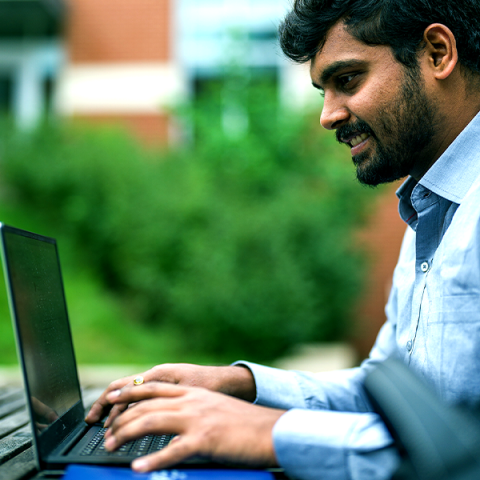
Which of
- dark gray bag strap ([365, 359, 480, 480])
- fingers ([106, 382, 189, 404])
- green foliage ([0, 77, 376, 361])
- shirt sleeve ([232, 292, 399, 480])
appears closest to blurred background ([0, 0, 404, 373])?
green foliage ([0, 77, 376, 361])

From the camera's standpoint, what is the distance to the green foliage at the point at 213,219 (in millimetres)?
5168

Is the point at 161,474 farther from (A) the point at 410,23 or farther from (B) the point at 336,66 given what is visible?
(A) the point at 410,23

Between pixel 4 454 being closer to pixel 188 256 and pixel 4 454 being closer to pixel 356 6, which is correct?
pixel 356 6

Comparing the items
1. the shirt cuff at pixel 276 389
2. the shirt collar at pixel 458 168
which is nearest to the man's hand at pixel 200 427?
the shirt cuff at pixel 276 389

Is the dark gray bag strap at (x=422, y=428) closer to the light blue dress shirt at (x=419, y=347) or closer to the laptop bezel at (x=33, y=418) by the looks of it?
the light blue dress shirt at (x=419, y=347)

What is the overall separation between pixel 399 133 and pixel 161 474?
1046 mm

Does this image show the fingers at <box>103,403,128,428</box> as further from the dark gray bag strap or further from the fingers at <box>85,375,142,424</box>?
the dark gray bag strap

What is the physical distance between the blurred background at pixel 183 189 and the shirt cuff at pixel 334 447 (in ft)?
13.0

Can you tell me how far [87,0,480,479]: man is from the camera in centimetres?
104

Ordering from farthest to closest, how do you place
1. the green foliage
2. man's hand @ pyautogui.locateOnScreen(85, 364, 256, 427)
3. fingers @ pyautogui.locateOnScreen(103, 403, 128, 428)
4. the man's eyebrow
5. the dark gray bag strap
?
1. the green foliage
2. the man's eyebrow
3. man's hand @ pyautogui.locateOnScreen(85, 364, 256, 427)
4. fingers @ pyautogui.locateOnScreen(103, 403, 128, 428)
5. the dark gray bag strap

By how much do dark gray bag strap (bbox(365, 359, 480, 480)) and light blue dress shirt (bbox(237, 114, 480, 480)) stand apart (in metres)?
0.11

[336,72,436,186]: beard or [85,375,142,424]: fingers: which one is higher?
[336,72,436,186]: beard

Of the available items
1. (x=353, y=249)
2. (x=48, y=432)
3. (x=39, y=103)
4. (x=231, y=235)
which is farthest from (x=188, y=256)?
(x=39, y=103)

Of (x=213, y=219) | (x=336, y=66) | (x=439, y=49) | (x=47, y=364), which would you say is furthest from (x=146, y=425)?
(x=213, y=219)
